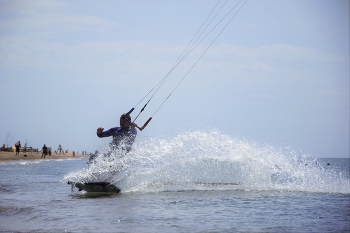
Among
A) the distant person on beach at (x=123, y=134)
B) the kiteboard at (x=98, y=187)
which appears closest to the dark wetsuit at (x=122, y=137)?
the distant person on beach at (x=123, y=134)

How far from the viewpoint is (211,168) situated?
18.2m

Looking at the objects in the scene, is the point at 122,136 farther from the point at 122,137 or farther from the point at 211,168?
the point at 211,168

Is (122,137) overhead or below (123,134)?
below

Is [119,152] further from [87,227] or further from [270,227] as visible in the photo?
[270,227]

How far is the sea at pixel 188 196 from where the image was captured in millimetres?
10695

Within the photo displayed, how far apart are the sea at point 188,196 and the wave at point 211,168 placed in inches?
1.5

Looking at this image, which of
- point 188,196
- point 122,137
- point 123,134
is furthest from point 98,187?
point 188,196

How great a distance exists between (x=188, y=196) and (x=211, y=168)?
123 inches

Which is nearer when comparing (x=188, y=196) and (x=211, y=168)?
(x=188, y=196)

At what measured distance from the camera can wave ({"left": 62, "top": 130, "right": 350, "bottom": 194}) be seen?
17.2m

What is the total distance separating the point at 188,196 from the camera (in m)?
15.4

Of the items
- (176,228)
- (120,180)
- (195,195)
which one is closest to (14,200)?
(120,180)

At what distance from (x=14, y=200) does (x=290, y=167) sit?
10.0m

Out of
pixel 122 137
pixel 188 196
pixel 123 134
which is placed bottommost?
pixel 188 196
